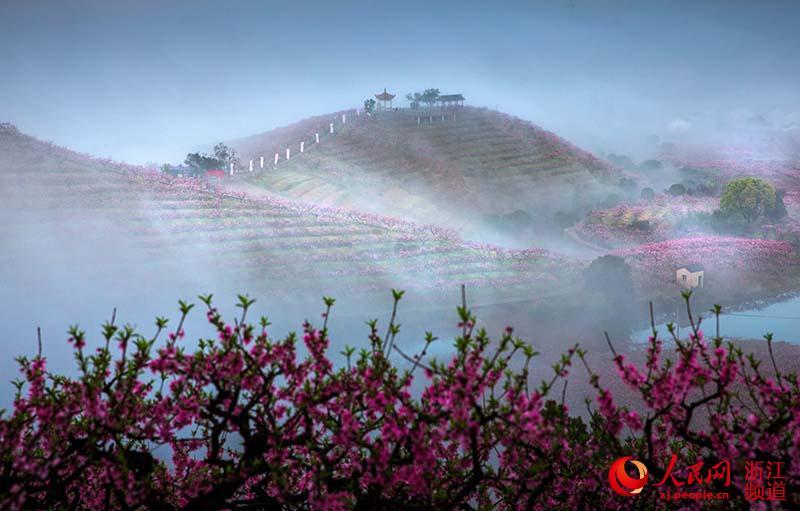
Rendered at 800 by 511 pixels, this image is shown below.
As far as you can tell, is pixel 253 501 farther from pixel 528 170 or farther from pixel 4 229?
pixel 528 170

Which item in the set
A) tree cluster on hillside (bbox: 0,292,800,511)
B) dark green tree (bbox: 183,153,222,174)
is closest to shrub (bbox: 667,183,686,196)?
dark green tree (bbox: 183,153,222,174)

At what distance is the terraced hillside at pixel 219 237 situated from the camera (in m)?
24.8

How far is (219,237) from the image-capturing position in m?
27.8

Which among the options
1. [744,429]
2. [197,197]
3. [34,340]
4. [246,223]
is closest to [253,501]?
[744,429]

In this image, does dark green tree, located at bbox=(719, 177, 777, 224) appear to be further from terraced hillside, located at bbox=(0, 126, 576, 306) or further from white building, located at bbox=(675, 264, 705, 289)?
terraced hillside, located at bbox=(0, 126, 576, 306)

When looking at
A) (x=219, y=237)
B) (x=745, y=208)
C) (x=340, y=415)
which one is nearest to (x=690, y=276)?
(x=745, y=208)

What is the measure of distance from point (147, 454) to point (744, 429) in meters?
4.50

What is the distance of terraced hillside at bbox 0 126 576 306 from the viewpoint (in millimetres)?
24750

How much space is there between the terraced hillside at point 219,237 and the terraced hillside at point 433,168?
407 inches

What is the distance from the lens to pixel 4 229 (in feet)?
76.0
